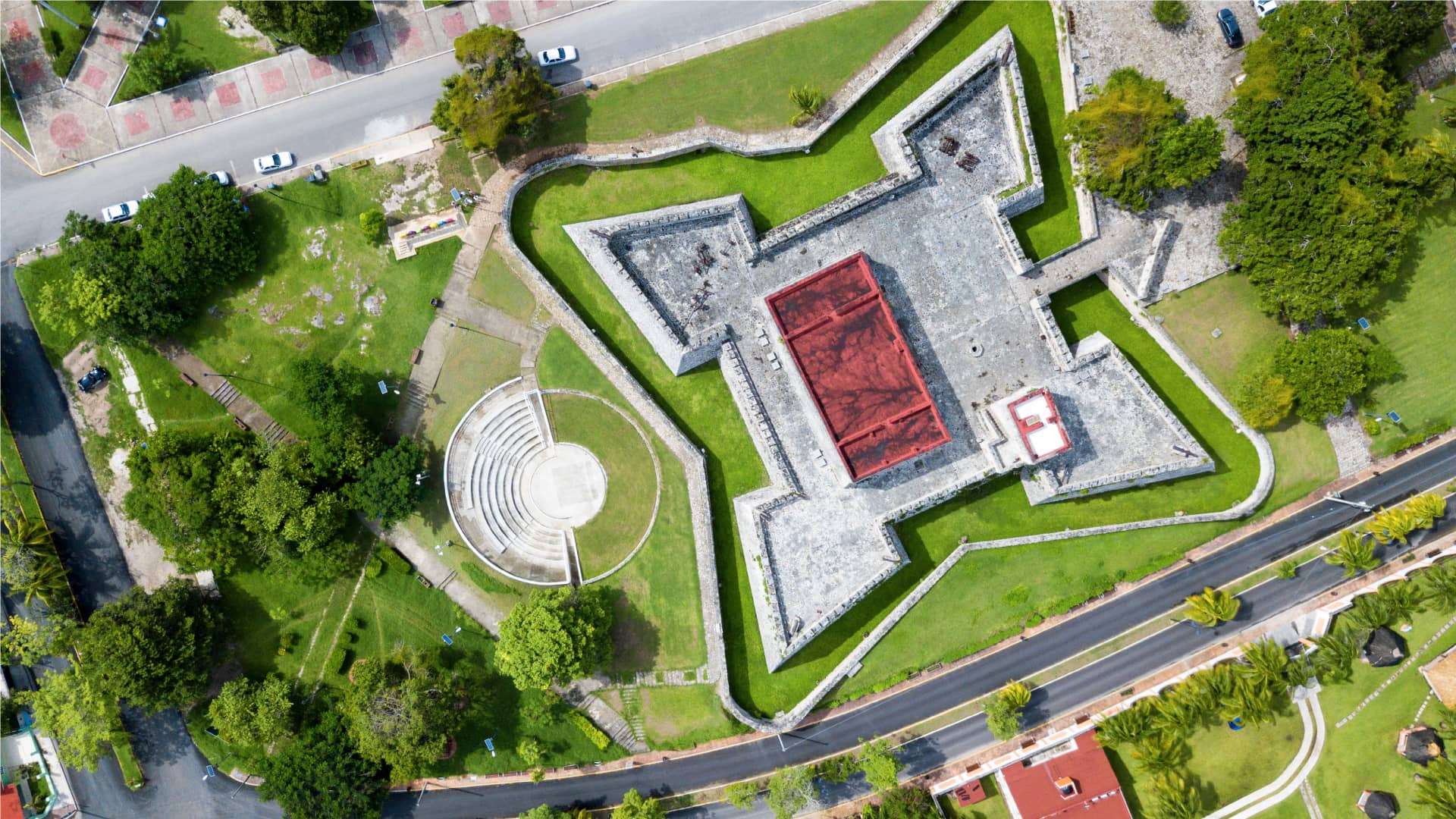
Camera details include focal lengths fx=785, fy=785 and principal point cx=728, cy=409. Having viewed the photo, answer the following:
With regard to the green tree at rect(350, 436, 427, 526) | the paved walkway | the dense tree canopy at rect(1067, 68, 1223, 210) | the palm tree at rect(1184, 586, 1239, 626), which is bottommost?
the palm tree at rect(1184, 586, 1239, 626)

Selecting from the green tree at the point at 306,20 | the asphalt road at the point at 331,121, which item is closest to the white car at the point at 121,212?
the asphalt road at the point at 331,121

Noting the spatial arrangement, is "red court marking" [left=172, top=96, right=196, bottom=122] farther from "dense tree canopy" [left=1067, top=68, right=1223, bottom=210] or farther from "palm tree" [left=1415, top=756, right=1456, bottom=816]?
"palm tree" [left=1415, top=756, right=1456, bottom=816]

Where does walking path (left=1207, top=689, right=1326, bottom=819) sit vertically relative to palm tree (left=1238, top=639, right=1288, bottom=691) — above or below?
below

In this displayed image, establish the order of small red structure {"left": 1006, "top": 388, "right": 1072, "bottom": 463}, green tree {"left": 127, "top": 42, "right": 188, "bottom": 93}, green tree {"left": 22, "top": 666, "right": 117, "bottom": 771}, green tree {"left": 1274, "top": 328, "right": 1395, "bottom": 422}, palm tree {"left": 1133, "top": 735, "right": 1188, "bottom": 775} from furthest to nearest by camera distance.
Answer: green tree {"left": 127, "top": 42, "right": 188, "bottom": 93} < palm tree {"left": 1133, "top": 735, "right": 1188, "bottom": 775} < green tree {"left": 22, "top": 666, "right": 117, "bottom": 771} < green tree {"left": 1274, "top": 328, "right": 1395, "bottom": 422} < small red structure {"left": 1006, "top": 388, "right": 1072, "bottom": 463}

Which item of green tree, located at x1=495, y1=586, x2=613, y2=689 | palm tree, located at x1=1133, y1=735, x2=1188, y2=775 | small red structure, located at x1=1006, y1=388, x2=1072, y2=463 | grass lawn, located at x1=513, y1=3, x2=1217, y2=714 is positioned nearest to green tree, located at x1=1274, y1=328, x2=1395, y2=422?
grass lawn, located at x1=513, y1=3, x2=1217, y2=714

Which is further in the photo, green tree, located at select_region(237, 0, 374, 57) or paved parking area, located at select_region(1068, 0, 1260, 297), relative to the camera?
paved parking area, located at select_region(1068, 0, 1260, 297)

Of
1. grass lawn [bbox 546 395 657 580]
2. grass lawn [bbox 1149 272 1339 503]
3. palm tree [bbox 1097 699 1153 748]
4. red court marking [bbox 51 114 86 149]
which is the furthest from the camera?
grass lawn [bbox 546 395 657 580]

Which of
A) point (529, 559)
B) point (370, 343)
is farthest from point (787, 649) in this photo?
point (370, 343)

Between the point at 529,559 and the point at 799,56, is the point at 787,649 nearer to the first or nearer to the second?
the point at 529,559
